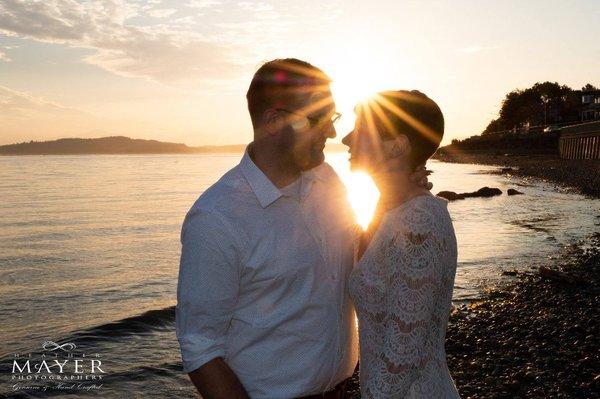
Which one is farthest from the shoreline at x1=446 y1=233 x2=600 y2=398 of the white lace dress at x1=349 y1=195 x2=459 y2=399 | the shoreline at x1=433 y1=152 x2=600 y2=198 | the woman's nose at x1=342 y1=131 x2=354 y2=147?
the shoreline at x1=433 y1=152 x2=600 y2=198

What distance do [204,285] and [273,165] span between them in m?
0.88

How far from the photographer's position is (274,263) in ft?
10.1

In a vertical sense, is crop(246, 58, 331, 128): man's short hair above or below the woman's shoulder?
above

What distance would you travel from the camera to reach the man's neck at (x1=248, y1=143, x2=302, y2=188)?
332 centimetres

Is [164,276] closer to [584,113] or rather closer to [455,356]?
[455,356]

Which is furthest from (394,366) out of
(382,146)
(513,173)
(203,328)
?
(513,173)

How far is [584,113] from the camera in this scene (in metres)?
120

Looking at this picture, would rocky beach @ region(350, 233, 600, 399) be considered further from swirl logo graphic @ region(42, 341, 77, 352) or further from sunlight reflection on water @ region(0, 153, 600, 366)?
swirl logo graphic @ region(42, 341, 77, 352)

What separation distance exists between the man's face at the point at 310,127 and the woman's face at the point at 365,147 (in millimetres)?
199

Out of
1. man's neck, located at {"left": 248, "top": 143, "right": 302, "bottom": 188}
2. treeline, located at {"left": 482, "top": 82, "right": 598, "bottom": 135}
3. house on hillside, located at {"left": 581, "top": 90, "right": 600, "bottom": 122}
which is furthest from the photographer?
treeline, located at {"left": 482, "top": 82, "right": 598, "bottom": 135}

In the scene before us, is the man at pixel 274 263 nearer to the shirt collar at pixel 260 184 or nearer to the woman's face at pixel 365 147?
the shirt collar at pixel 260 184

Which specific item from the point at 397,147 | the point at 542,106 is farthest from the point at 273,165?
the point at 542,106

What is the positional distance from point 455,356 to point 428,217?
826 centimetres

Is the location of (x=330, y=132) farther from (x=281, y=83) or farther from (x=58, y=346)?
(x=58, y=346)
